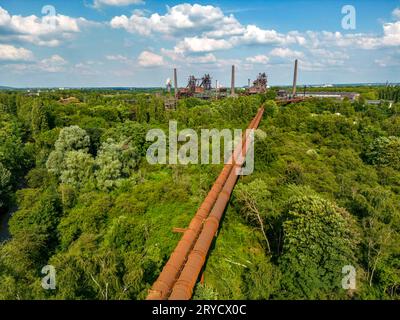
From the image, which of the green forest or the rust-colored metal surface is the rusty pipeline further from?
the green forest

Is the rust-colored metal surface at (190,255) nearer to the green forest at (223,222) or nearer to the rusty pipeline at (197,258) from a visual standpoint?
the rusty pipeline at (197,258)

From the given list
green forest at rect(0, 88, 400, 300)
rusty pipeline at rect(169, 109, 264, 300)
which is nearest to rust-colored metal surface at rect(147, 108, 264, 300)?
rusty pipeline at rect(169, 109, 264, 300)

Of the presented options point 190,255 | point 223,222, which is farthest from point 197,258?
point 223,222

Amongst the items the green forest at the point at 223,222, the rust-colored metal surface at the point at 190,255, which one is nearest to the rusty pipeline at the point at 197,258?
the rust-colored metal surface at the point at 190,255

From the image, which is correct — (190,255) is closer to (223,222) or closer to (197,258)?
(197,258)

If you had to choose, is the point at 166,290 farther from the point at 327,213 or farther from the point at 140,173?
the point at 140,173

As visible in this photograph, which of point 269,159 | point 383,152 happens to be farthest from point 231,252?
point 383,152
